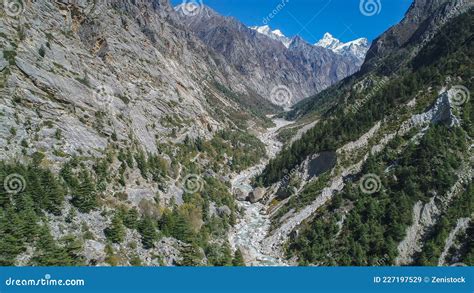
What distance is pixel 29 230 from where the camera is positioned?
3791 cm

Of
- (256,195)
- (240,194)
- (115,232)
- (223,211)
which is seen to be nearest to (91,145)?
(115,232)

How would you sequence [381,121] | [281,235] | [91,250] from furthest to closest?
[381,121] < [281,235] < [91,250]

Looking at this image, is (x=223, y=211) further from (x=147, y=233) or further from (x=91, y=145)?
(x=91, y=145)

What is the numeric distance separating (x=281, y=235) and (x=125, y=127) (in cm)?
3465

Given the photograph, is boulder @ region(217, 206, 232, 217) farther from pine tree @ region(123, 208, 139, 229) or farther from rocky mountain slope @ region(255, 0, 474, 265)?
pine tree @ region(123, 208, 139, 229)

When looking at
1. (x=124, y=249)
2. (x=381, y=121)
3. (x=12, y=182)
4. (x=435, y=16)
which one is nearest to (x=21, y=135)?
(x=12, y=182)

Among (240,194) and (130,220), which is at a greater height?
(240,194)

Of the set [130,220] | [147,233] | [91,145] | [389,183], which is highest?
[91,145]

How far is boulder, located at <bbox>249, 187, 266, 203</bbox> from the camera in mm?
86688

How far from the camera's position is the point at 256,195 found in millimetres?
86938

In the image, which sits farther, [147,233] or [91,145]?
[91,145]

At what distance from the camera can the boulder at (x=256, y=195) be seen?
86688 millimetres

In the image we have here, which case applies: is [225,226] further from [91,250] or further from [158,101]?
[158,101]

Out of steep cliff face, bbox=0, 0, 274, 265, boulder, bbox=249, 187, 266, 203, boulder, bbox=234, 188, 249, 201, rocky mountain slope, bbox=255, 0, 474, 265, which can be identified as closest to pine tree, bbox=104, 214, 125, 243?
steep cliff face, bbox=0, 0, 274, 265
